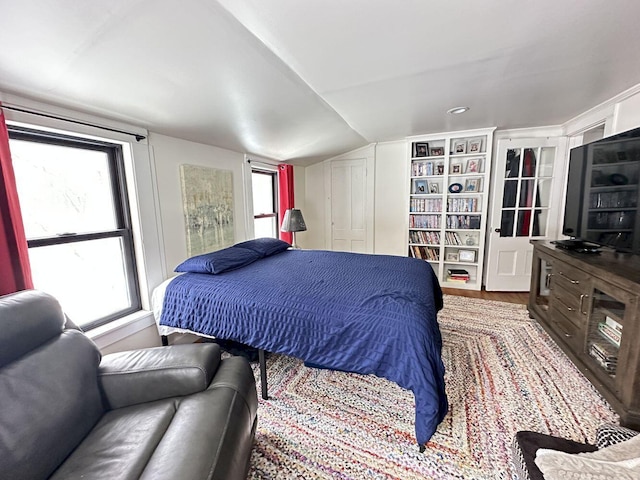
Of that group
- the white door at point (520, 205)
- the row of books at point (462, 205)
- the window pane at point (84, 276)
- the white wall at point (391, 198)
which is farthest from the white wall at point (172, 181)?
the white door at point (520, 205)

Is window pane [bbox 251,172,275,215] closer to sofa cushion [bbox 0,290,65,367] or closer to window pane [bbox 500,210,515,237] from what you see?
sofa cushion [bbox 0,290,65,367]

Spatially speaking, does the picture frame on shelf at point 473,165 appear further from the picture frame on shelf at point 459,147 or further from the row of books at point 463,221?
the row of books at point 463,221

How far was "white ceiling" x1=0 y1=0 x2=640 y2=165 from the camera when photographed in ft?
3.87

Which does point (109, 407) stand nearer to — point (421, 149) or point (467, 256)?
point (467, 256)

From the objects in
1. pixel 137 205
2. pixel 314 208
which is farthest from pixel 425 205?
pixel 137 205

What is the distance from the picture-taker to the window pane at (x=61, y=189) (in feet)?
5.37

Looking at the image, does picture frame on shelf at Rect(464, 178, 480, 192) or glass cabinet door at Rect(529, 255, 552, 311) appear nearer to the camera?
glass cabinet door at Rect(529, 255, 552, 311)

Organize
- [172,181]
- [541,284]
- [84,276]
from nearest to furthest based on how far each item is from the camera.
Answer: [84,276]
[172,181]
[541,284]

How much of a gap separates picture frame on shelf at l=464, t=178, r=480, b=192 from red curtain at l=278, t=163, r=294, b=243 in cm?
254

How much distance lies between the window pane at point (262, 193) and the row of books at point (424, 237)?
218 cm

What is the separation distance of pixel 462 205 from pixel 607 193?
5.63 ft

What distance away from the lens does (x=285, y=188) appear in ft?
13.1

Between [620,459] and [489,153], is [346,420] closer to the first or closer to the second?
[620,459]

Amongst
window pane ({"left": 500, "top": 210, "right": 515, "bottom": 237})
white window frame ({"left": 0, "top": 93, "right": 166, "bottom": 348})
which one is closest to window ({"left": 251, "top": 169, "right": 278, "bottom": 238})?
white window frame ({"left": 0, "top": 93, "right": 166, "bottom": 348})
